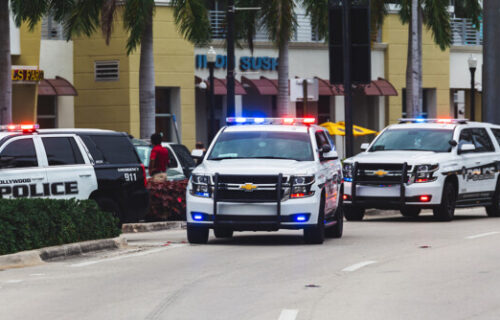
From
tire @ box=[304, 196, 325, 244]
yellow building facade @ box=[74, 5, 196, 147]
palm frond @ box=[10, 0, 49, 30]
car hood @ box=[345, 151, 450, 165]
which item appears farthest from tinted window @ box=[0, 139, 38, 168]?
yellow building facade @ box=[74, 5, 196, 147]

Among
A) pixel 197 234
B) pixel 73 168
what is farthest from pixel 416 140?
pixel 73 168

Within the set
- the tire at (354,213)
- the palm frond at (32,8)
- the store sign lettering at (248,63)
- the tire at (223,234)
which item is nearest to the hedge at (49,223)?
the tire at (223,234)

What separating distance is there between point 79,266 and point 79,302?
3431 millimetres

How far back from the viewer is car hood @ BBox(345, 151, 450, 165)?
23016 mm

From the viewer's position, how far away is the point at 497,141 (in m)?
26.0

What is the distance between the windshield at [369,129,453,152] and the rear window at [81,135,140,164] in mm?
6300

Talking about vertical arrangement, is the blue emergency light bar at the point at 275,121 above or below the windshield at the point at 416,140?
above

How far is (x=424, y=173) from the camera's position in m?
23.0

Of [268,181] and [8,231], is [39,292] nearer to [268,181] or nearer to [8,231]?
[8,231]

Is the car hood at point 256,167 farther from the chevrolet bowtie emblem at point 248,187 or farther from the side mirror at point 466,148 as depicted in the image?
the side mirror at point 466,148

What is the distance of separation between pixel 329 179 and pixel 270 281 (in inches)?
224

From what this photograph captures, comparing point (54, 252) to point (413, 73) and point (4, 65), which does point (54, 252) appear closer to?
point (4, 65)

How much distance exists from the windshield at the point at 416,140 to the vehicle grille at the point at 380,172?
1146 millimetres

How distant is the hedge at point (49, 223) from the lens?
609 inches
